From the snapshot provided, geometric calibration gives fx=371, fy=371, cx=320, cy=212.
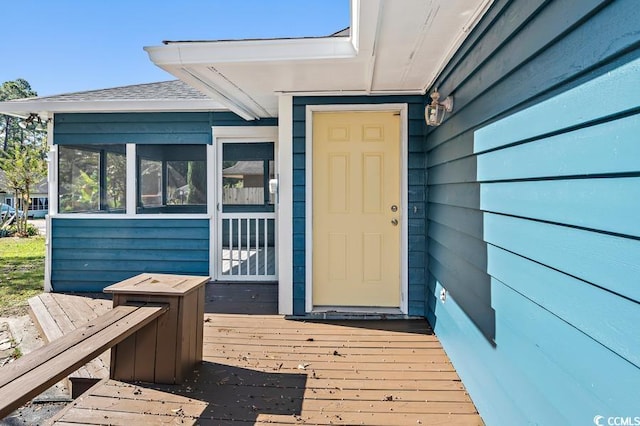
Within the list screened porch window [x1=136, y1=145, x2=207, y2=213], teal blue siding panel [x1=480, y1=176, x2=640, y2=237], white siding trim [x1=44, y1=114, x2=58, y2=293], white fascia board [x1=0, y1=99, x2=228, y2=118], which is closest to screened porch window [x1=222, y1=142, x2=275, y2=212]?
screened porch window [x1=136, y1=145, x2=207, y2=213]

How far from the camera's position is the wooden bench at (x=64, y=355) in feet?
4.50

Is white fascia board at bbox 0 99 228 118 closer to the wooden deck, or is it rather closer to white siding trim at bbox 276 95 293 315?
white siding trim at bbox 276 95 293 315

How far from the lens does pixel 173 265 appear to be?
4.75m

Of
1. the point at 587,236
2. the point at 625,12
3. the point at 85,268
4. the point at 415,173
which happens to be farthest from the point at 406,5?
the point at 85,268

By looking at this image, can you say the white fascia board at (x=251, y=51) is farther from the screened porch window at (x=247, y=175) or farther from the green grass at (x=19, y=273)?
the green grass at (x=19, y=273)

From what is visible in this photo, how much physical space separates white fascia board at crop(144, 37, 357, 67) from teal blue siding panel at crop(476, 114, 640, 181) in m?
1.41

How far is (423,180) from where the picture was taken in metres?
3.50

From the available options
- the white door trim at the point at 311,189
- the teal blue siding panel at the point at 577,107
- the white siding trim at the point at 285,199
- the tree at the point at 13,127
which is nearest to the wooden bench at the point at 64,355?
the white siding trim at the point at 285,199

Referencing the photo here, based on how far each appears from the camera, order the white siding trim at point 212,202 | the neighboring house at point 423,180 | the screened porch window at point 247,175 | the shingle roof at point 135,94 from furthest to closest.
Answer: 1. the screened porch window at point 247,175
2. the white siding trim at point 212,202
3. the shingle roof at point 135,94
4. the neighboring house at point 423,180

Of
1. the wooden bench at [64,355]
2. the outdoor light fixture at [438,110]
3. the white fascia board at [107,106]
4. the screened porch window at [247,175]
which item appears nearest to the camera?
the wooden bench at [64,355]

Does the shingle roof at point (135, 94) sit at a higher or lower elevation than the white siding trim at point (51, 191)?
higher

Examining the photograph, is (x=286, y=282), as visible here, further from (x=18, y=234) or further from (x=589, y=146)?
(x=18, y=234)

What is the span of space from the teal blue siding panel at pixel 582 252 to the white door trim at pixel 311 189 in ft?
6.08

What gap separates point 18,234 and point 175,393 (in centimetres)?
1130
